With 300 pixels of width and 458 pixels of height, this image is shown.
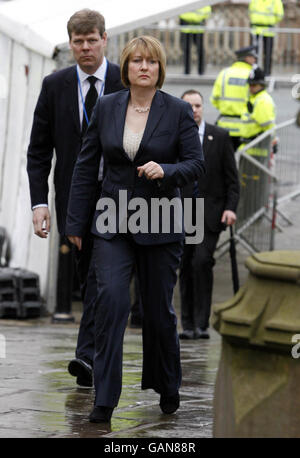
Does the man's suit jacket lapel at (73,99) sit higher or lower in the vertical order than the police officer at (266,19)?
lower

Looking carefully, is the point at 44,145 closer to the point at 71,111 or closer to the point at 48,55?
A: the point at 71,111

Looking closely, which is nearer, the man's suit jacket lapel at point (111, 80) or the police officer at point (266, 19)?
the man's suit jacket lapel at point (111, 80)

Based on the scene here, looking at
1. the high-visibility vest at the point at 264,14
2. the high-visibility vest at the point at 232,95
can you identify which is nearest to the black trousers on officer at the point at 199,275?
the high-visibility vest at the point at 232,95

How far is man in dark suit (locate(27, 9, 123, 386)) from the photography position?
23.7ft

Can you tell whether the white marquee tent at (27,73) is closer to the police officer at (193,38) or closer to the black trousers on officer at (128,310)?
the black trousers on officer at (128,310)

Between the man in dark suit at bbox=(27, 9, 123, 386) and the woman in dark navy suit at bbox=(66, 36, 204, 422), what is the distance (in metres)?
0.78

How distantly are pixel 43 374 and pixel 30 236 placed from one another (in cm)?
465

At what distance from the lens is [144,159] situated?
249 inches

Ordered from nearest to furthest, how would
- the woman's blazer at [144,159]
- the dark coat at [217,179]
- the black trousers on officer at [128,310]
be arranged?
1. the black trousers on officer at [128,310]
2. the woman's blazer at [144,159]
3. the dark coat at [217,179]

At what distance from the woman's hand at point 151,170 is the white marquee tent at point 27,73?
18.5ft

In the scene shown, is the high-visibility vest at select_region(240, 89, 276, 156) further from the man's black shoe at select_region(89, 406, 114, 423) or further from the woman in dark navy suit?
the man's black shoe at select_region(89, 406, 114, 423)

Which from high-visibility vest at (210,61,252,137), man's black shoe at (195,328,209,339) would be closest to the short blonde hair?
man's black shoe at (195,328,209,339)

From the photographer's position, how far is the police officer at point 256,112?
52.7 feet
